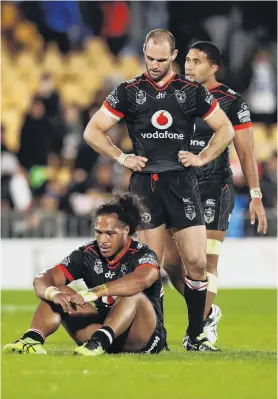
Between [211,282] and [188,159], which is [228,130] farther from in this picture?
[211,282]

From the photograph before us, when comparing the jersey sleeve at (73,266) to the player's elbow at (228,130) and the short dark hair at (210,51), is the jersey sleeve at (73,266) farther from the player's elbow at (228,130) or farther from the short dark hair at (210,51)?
the short dark hair at (210,51)

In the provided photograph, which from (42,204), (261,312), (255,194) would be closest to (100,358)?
(255,194)

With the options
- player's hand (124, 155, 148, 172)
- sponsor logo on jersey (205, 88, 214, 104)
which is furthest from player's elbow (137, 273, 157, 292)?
sponsor logo on jersey (205, 88, 214, 104)

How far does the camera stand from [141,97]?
1005cm

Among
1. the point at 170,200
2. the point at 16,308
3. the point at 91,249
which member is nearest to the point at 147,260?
the point at 91,249

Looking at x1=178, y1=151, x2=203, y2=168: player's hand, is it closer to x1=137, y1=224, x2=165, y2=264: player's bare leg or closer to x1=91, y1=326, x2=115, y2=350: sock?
x1=137, y1=224, x2=165, y2=264: player's bare leg

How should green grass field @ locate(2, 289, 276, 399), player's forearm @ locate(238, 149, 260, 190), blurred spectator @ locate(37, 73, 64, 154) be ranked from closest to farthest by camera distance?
green grass field @ locate(2, 289, 276, 399), player's forearm @ locate(238, 149, 260, 190), blurred spectator @ locate(37, 73, 64, 154)

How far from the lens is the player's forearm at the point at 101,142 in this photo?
10086 millimetres

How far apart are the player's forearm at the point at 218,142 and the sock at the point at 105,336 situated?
1.89 m

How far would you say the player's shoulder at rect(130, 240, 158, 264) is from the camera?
31.0 ft

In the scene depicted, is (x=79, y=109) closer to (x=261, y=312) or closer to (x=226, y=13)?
(x=226, y=13)

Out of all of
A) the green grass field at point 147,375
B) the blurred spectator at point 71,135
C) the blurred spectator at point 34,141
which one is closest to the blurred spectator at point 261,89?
the blurred spectator at point 71,135

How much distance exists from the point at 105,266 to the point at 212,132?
2.15 metres

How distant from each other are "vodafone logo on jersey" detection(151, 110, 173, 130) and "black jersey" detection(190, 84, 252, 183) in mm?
1089
